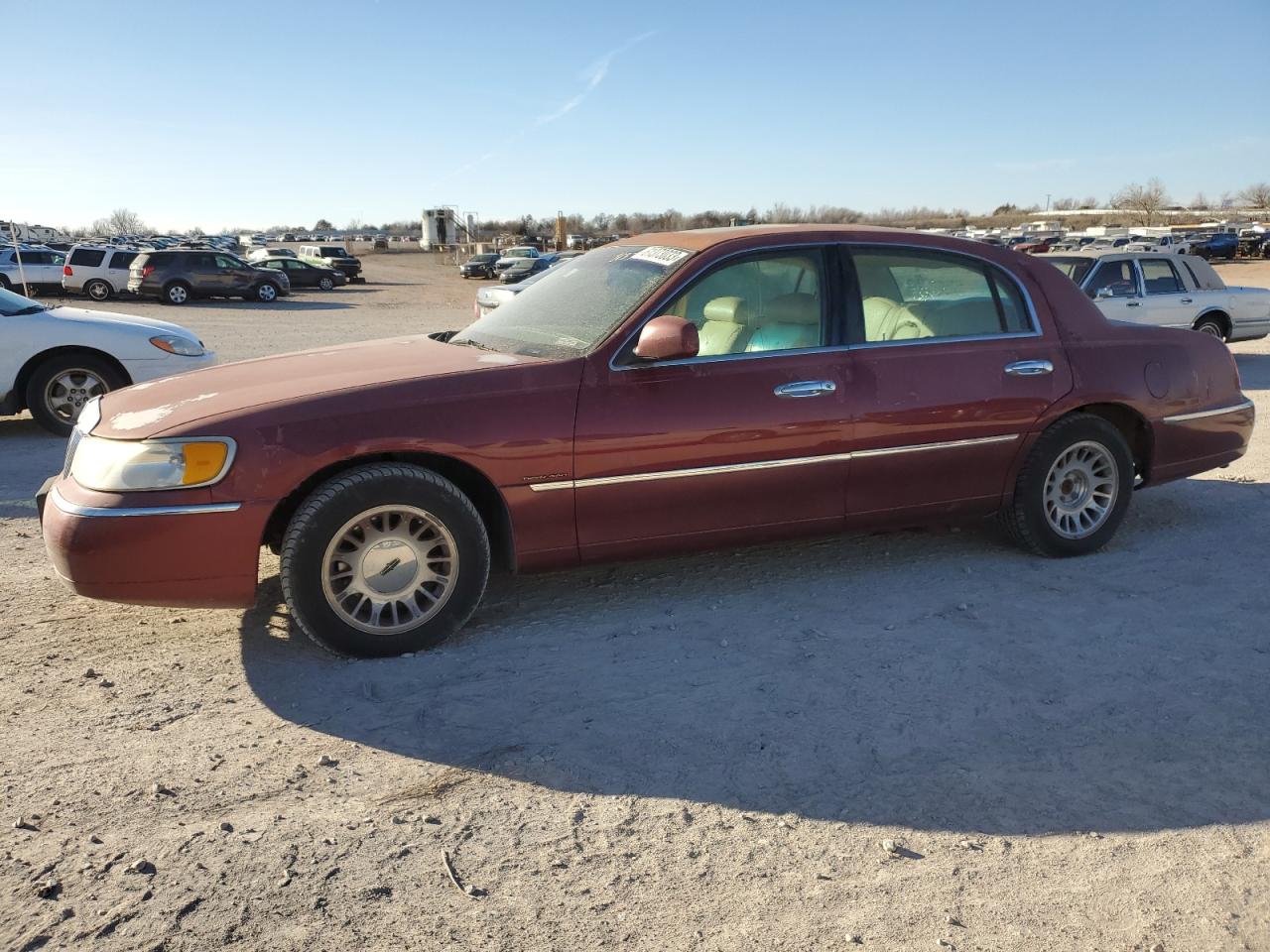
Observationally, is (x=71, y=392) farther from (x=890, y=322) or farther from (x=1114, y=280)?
(x=1114, y=280)

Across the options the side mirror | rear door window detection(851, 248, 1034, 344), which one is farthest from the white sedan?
rear door window detection(851, 248, 1034, 344)

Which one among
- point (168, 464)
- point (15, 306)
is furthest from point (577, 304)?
point (15, 306)

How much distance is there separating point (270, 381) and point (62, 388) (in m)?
5.51

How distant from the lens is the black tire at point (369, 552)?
12.8 ft

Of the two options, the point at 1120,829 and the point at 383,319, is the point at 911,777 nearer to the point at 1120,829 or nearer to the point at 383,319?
the point at 1120,829

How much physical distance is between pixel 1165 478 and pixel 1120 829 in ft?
10.5

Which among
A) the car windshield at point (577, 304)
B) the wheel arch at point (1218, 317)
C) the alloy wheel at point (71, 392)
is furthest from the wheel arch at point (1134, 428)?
the wheel arch at point (1218, 317)

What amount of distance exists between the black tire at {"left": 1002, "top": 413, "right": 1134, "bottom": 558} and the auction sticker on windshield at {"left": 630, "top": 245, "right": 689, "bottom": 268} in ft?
6.60

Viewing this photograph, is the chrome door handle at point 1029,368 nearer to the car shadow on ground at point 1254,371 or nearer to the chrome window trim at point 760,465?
the chrome window trim at point 760,465

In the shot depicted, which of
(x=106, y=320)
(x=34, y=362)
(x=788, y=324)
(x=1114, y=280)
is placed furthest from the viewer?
(x=1114, y=280)

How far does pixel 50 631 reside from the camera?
433 cm

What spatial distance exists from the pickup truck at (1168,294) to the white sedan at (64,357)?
9724 millimetres

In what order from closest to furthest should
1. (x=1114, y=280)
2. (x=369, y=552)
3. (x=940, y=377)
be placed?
(x=369, y=552), (x=940, y=377), (x=1114, y=280)

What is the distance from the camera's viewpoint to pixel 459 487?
430 centimetres
